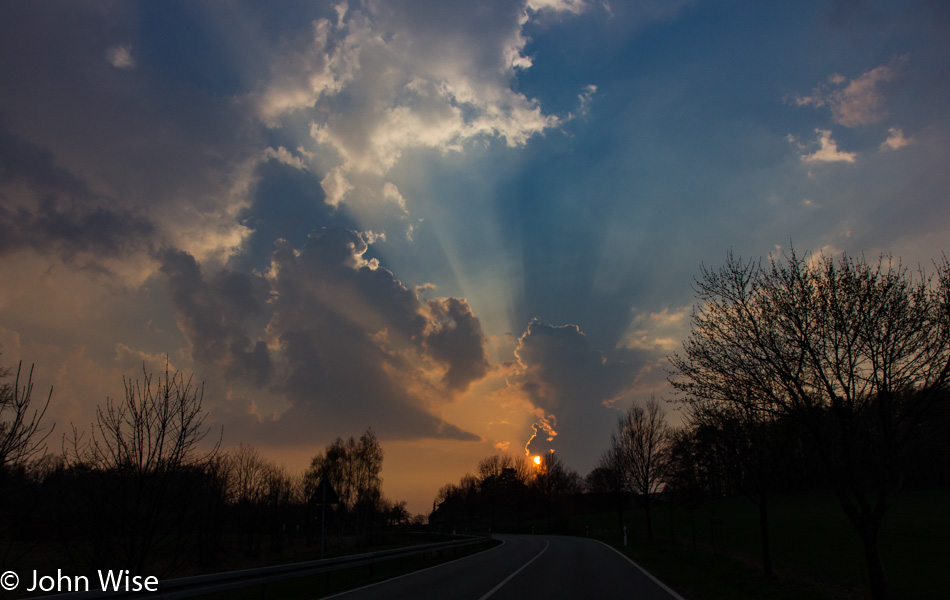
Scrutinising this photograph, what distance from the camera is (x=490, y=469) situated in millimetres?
118500

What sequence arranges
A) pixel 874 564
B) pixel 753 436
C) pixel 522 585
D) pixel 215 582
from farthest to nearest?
1. pixel 753 436
2. pixel 522 585
3. pixel 874 564
4. pixel 215 582

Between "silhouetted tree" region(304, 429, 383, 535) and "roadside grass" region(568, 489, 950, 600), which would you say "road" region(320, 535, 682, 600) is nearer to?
"roadside grass" region(568, 489, 950, 600)

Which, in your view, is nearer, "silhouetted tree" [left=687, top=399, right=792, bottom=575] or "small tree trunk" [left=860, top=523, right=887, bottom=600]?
"small tree trunk" [left=860, top=523, right=887, bottom=600]

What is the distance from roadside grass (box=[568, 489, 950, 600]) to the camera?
15.6 metres

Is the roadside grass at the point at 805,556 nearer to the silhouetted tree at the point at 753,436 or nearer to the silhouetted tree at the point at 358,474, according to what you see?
the silhouetted tree at the point at 753,436

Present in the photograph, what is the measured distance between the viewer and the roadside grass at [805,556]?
51.1 feet

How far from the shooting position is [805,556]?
31.4 meters

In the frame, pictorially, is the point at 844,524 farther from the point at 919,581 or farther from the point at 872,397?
the point at 872,397

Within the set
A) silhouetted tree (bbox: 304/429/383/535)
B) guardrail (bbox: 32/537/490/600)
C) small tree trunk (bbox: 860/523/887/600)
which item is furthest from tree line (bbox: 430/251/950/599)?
silhouetted tree (bbox: 304/429/383/535)

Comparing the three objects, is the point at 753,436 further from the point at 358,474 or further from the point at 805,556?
the point at 358,474

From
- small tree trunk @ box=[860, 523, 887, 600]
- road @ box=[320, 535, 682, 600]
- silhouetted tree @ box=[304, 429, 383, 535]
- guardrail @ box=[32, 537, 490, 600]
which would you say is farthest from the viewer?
silhouetted tree @ box=[304, 429, 383, 535]

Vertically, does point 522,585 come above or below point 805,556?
above

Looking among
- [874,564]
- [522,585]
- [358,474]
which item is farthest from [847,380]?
[358,474]

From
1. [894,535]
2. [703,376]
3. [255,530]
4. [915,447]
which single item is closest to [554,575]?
[703,376]
